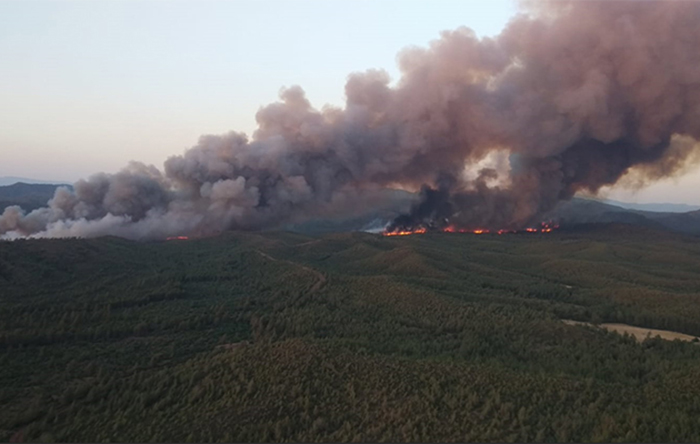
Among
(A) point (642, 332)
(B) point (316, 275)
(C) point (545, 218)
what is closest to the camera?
(A) point (642, 332)

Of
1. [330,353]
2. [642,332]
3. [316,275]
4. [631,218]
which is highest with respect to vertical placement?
[631,218]

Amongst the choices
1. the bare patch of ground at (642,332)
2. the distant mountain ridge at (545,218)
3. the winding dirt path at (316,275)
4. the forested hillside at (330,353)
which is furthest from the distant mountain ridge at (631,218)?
the bare patch of ground at (642,332)

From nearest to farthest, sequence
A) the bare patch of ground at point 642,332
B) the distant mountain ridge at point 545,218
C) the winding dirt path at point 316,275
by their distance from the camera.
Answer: the bare patch of ground at point 642,332
the winding dirt path at point 316,275
the distant mountain ridge at point 545,218

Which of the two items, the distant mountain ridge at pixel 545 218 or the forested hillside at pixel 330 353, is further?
the distant mountain ridge at pixel 545 218

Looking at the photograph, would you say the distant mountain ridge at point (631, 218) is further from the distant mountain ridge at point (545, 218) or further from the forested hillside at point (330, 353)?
the forested hillside at point (330, 353)

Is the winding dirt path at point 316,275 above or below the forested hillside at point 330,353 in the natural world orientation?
above

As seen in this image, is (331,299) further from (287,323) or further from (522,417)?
(522,417)

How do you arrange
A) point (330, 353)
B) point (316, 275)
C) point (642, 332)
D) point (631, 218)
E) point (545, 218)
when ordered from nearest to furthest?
point (330, 353)
point (642, 332)
point (316, 275)
point (545, 218)
point (631, 218)

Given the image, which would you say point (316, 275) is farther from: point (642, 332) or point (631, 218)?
point (631, 218)

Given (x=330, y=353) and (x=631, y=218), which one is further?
(x=631, y=218)

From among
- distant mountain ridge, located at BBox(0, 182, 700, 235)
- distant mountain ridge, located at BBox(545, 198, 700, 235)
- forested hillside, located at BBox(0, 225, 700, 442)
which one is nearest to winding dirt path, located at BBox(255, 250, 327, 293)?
forested hillside, located at BBox(0, 225, 700, 442)

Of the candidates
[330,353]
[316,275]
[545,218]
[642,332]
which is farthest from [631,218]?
[330,353]
